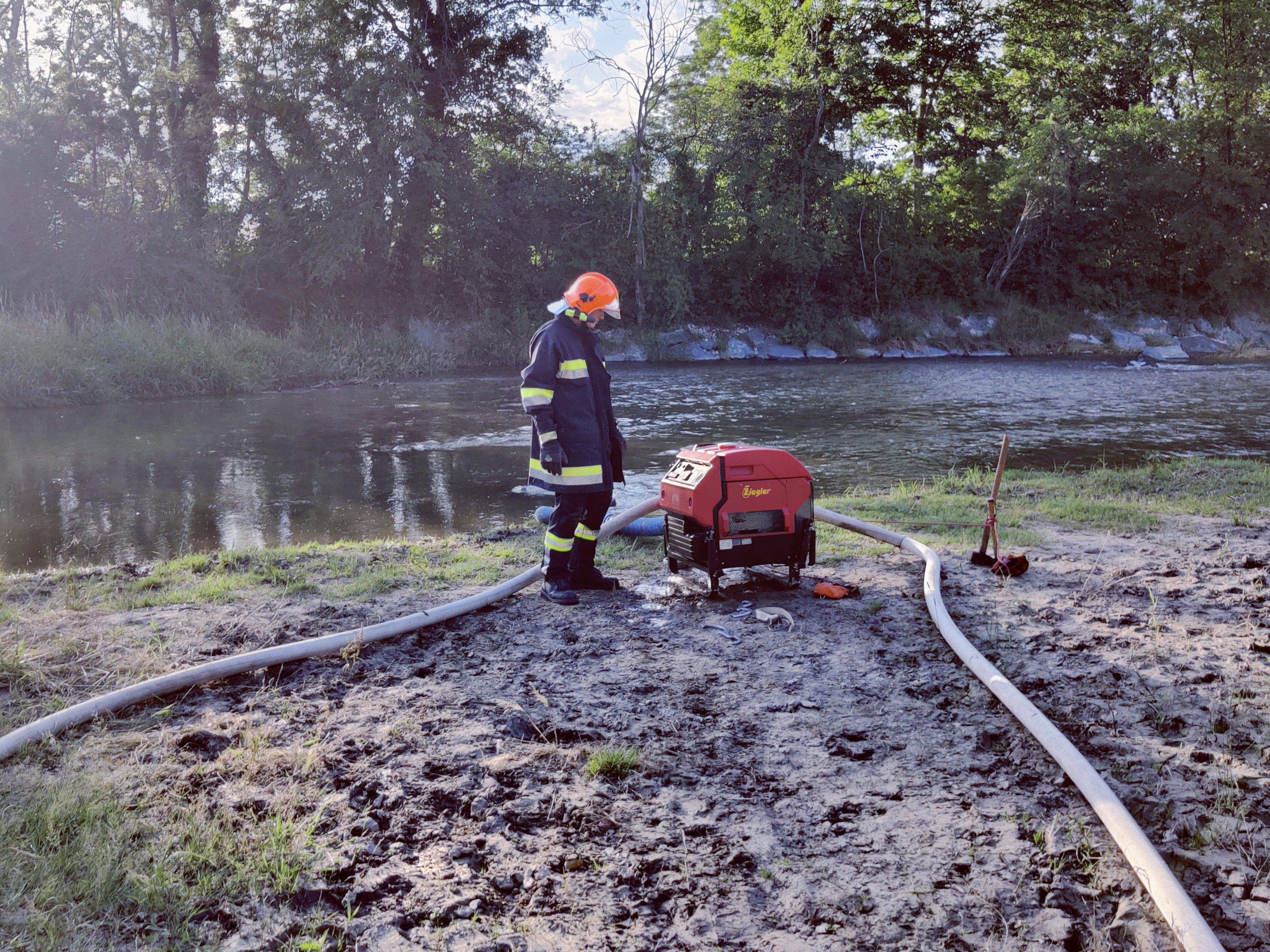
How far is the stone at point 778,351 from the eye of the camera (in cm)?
2777

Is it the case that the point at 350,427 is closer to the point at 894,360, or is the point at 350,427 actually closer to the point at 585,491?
the point at 585,491

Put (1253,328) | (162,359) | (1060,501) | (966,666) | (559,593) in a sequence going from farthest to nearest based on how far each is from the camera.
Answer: (1253,328)
(162,359)
(1060,501)
(559,593)
(966,666)

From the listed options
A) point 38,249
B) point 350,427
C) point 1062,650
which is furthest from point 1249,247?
point 38,249

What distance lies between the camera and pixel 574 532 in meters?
5.25

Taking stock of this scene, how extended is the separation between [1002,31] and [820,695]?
3586 cm

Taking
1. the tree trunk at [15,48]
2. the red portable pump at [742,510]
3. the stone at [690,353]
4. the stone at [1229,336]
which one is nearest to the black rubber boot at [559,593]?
the red portable pump at [742,510]

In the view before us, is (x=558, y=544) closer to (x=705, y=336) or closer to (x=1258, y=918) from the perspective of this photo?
(x=1258, y=918)

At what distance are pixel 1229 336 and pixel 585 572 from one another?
33927 mm

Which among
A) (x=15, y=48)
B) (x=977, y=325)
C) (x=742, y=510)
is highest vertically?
(x=15, y=48)

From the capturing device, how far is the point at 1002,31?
3259 centimetres

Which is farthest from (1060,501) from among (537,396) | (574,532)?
(537,396)

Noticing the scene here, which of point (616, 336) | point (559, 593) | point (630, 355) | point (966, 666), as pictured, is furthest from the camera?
point (616, 336)

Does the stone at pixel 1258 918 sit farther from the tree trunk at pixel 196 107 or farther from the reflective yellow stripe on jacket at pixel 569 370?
the tree trunk at pixel 196 107

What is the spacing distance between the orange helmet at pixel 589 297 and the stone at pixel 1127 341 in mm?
28677
